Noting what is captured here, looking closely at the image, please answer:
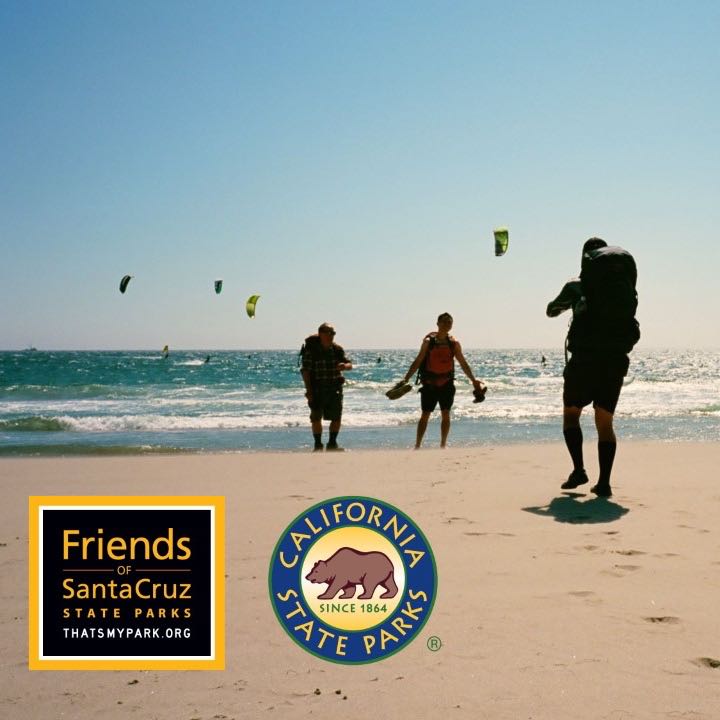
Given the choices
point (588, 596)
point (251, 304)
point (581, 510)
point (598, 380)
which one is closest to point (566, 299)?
point (598, 380)

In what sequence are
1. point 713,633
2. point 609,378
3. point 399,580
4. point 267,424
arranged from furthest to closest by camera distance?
1. point 267,424
2. point 609,378
3. point 399,580
4. point 713,633

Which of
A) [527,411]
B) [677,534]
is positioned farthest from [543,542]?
[527,411]

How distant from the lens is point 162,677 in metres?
2.30

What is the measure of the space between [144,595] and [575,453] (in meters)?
3.36

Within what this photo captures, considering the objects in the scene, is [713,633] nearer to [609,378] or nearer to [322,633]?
[322,633]

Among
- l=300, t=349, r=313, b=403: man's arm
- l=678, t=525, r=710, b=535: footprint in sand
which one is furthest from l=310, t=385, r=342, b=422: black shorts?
l=678, t=525, r=710, b=535: footprint in sand

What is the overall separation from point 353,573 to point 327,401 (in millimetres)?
6177

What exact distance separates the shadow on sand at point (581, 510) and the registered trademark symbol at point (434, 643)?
1819mm

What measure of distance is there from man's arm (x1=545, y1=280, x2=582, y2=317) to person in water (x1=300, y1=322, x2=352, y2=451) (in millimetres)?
3772

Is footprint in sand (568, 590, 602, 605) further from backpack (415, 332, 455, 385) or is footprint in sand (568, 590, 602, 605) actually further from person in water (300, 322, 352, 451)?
person in water (300, 322, 352, 451)

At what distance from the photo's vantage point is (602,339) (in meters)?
4.89

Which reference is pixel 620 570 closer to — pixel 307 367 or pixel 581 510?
pixel 581 510

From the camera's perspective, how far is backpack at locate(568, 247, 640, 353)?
15.8 feet

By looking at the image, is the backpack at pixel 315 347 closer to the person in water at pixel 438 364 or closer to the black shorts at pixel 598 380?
the person in water at pixel 438 364
